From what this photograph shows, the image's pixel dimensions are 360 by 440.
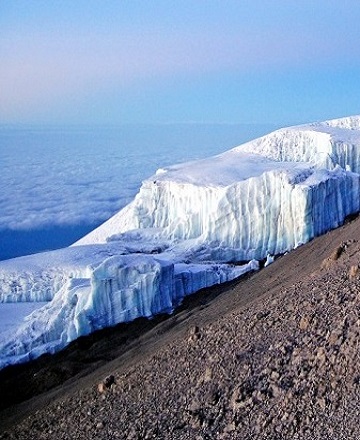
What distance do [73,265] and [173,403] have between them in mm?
19664

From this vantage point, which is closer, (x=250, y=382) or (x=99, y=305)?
(x=250, y=382)

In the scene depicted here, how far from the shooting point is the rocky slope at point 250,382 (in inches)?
295

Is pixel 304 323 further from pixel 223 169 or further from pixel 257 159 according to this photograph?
pixel 257 159

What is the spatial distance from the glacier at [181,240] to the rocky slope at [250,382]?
10118 millimetres

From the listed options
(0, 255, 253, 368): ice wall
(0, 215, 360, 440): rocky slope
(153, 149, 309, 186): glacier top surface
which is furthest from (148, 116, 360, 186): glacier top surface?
(0, 215, 360, 440): rocky slope

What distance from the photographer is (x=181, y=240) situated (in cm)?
3147

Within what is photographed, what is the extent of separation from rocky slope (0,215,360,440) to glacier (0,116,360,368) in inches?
398

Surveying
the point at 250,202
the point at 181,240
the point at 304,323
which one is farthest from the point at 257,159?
the point at 304,323

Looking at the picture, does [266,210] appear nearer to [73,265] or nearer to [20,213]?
[73,265]

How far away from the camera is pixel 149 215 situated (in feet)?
120

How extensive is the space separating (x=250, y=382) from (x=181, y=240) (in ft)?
76.1

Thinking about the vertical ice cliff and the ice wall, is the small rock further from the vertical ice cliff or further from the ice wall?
Result: the vertical ice cliff

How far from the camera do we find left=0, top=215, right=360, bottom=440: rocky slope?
7496 millimetres

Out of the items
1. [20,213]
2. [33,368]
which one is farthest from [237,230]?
[20,213]
